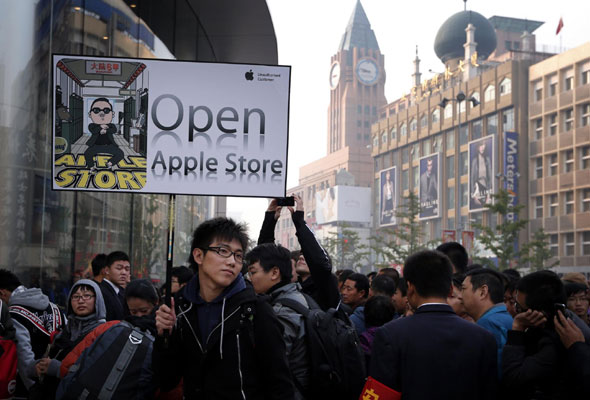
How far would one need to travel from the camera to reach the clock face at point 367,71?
154m

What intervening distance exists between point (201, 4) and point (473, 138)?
6219 cm

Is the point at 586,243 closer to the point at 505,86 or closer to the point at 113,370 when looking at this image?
the point at 505,86

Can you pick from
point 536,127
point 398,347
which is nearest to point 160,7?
point 398,347

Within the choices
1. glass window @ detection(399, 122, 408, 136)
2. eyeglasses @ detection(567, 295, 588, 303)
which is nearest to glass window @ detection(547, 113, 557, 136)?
glass window @ detection(399, 122, 408, 136)

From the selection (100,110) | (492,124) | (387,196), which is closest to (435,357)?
(100,110)

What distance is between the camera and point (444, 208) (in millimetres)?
78875

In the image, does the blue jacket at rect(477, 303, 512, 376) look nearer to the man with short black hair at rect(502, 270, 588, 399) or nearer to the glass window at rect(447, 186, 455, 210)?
the man with short black hair at rect(502, 270, 588, 399)

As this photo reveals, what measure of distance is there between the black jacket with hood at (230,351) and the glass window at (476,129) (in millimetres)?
72334

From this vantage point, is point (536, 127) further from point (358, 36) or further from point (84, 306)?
point (358, 36)

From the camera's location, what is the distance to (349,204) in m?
121

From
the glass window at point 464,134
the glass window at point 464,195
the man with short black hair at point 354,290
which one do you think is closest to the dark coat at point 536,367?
the man with short black hair at point 354,290

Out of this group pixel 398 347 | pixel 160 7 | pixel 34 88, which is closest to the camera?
pixel 398 347

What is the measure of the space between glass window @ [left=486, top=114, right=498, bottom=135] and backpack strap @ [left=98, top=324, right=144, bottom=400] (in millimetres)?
68749

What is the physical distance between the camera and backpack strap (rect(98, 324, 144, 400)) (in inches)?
154
